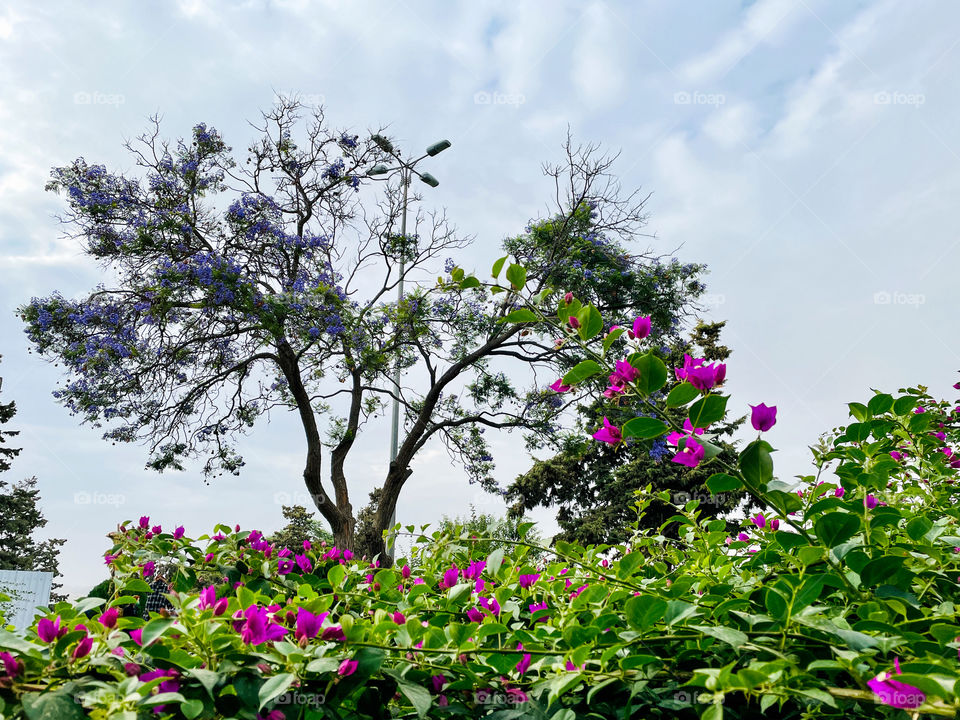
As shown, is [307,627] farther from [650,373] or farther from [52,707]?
[650,373]

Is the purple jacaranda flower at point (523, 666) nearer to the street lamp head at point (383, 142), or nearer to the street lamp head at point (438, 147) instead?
the street lamp head at point (438, 147)

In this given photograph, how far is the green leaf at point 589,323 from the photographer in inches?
45.2

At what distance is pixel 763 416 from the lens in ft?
3.46

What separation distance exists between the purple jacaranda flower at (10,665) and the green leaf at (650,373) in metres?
1.05

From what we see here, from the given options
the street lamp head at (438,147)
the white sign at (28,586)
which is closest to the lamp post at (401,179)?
the street lamp head at (438,147)

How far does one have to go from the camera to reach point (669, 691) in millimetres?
1009

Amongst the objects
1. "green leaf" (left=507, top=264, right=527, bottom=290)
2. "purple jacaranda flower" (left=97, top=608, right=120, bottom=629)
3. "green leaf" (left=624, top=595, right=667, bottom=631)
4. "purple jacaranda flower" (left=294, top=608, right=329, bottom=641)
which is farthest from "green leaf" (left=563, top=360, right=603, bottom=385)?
"purple jacaranda flower" (left=97, top=608, right=120, bottom=629)

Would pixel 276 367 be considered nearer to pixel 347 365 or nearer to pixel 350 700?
pixel 347 365

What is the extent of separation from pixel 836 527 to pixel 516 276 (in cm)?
71

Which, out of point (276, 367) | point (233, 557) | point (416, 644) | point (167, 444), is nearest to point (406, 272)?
point (276, 367)

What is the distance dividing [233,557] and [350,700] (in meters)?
0.88

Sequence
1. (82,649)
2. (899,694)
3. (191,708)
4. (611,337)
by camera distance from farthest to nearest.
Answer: (611,337)
(82,649)
(191,708)
(899,694)

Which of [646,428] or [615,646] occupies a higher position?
[646,428]

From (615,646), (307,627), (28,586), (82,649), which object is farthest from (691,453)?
(28,586)
